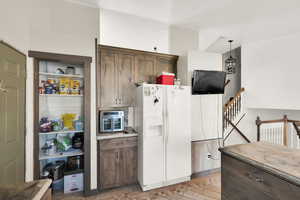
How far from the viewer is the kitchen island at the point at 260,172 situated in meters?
0.97

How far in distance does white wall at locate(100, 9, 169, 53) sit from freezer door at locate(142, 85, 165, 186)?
114cm

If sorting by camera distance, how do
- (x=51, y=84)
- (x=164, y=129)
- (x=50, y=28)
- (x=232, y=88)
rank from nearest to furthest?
(x=50, y=28) → (x=51, y=84) → (x=164, y=129) → (x=232, y=88)

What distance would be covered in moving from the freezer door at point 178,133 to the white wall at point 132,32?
1195 mm

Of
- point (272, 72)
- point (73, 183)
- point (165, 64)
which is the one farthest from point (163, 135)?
point (272, 72)

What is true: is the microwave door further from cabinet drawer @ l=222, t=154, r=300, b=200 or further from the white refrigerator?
cabinet drawer @ l=222, t=154, r=300, b=200

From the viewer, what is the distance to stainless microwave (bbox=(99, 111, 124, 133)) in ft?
7.85

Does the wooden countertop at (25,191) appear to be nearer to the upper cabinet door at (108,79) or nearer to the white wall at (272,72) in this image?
the upper cabinet door at (108,79)

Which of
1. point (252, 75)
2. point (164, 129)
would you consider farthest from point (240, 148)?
point (252, 75)

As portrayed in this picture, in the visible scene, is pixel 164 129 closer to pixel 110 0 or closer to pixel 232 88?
pixel 110 0

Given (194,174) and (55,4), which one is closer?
(55,4)

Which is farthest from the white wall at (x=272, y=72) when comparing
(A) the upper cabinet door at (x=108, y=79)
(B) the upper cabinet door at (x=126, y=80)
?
(A) the upper cabinet door at (x=108, y=79)

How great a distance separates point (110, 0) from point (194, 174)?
3426mm

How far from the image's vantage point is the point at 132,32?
9.12ft

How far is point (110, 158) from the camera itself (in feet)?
7.35
